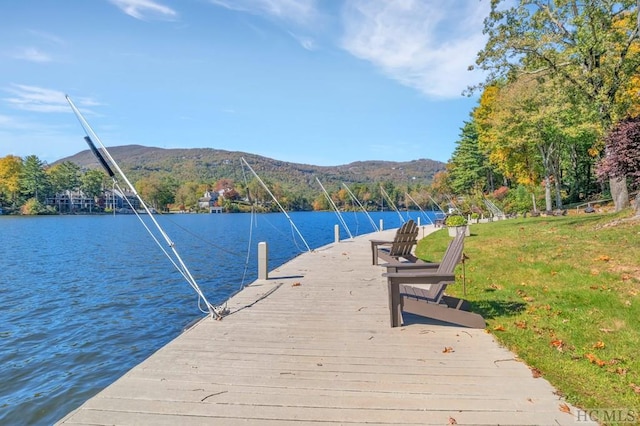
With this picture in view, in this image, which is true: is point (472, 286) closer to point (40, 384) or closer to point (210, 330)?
point (210, 330)

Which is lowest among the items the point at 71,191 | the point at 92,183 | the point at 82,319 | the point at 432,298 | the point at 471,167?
the point at 82,319

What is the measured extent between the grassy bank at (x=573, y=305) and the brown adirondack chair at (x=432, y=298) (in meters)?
0.42

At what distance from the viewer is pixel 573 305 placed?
6.27 m

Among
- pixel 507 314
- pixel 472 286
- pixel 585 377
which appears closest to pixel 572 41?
pixel 472 286

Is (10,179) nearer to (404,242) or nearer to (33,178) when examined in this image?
(33,178)

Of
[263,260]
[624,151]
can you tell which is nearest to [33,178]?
[263,260]

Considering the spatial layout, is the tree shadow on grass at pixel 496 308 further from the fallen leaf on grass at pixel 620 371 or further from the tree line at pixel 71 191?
the tree line at pixel 71 191

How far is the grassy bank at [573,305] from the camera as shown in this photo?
13.0 ft

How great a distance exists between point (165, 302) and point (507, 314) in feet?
29.6

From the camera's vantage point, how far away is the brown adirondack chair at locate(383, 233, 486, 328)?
5410mm

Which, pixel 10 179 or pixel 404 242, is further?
pixel 10 179

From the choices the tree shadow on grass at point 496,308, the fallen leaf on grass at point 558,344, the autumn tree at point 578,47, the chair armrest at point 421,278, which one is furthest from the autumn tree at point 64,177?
the fallen leaf on grass at point 558,344

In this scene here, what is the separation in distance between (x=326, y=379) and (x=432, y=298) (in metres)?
2.33

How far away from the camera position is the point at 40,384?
6137 millimetres
